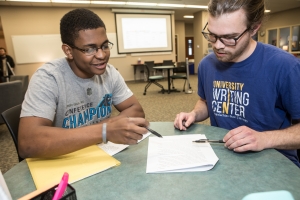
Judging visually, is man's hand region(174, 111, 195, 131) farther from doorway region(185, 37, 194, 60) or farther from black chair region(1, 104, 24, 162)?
doorway region(185, 37, 194, 60)

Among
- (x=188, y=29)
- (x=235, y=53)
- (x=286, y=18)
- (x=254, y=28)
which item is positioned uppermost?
(x=188, y=29)

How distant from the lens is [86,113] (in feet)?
3.73

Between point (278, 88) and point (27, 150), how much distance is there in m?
1.06

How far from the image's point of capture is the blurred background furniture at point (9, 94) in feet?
9.95

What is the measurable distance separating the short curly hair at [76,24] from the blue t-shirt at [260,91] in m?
0.70

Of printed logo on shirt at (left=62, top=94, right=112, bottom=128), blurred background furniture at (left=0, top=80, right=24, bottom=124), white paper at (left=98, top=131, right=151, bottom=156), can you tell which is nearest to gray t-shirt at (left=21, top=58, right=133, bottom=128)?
printed logo on shirt at (left=62, top=94, right=112, bottom=128)

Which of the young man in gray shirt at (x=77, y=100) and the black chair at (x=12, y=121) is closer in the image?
the young man in gray shirt at (x=77, y=100)

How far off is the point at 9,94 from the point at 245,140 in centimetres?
344

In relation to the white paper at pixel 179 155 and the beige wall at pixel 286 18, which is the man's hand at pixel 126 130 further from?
the beige wall at pixel 286 18

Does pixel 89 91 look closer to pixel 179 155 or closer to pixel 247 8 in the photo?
pixel 179 155

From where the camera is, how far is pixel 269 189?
20.9 inches

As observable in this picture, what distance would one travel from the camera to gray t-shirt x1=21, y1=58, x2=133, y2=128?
2.97ft

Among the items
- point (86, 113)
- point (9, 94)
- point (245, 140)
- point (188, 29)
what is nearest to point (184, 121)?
point (245, 140)

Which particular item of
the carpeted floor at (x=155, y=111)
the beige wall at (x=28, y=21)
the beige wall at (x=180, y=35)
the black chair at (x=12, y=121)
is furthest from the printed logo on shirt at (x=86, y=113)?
the beige wall at (x=180, y=35)
